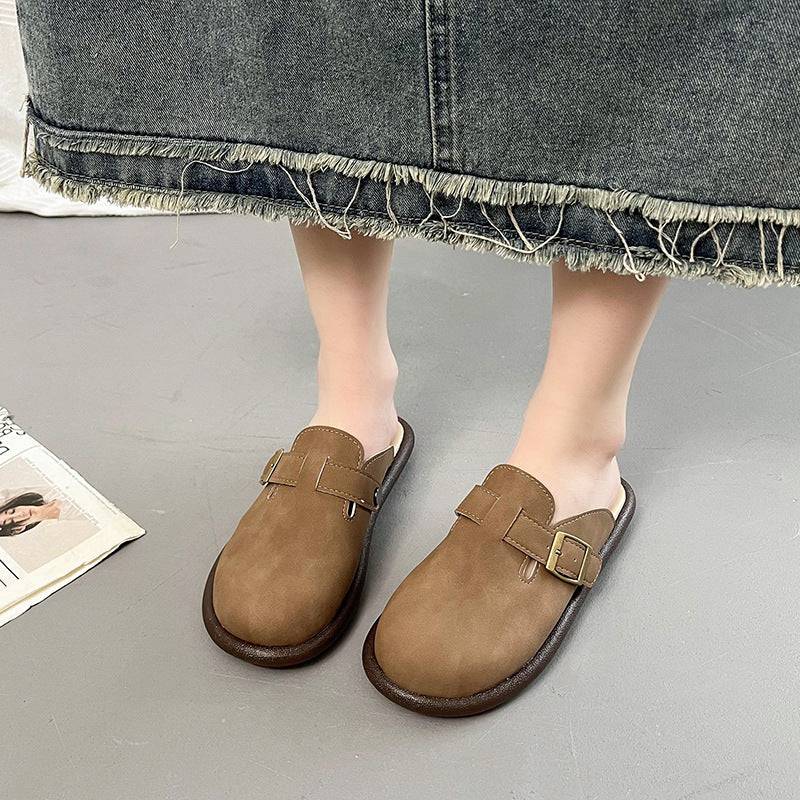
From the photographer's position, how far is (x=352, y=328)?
76 centimetres

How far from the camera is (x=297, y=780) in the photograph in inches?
25.1

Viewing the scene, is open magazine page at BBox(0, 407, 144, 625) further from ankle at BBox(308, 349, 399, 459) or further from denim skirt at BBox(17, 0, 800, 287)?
denim skirt at BBox(17, 0, 800, 287)

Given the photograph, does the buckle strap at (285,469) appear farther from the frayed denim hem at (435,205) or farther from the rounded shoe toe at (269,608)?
the frayed denim hem at (435,205)

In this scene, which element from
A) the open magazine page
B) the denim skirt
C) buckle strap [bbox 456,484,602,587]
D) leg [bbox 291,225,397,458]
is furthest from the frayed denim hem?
the open magazine page

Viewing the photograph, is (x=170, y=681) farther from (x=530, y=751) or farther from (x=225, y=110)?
(x=225, y=110)

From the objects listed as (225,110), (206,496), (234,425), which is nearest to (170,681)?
(206,496)

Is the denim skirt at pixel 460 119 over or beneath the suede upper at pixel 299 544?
over

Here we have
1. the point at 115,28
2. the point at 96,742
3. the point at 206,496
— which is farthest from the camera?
the point at 206,496

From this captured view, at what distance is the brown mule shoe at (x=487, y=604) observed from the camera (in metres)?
0.66

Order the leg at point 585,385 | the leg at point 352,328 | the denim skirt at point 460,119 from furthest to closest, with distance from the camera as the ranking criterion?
the leg at point 352,328
the leg at point 585,385
the denim skirt at point 460,119

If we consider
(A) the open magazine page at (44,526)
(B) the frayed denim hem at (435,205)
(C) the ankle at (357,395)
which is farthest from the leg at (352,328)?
(A) the open magazine page at (44,526)

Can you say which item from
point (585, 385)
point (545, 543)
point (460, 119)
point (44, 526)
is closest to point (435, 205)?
point (460, 119)

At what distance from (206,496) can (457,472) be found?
0.27m

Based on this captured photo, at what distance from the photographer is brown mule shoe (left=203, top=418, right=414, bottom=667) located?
691mm
